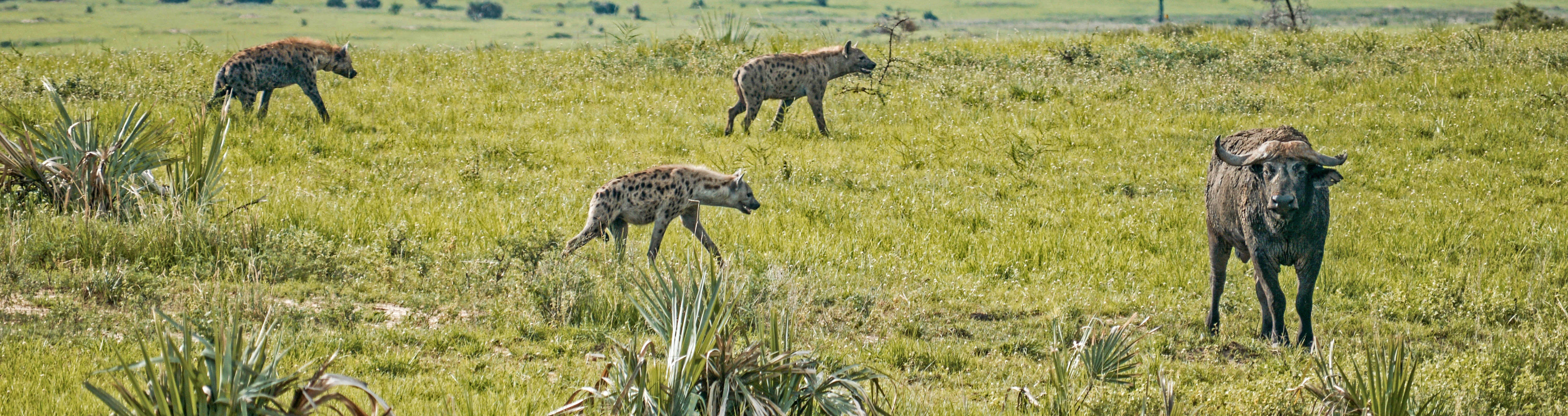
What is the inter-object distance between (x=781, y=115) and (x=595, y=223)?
6718mm

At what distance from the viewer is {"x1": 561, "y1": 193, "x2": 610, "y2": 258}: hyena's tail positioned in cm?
953

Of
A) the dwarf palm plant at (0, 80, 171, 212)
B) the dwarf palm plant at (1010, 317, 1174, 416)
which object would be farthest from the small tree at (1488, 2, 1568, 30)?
the dwarf palm plant at (0, 80, 171, 212)

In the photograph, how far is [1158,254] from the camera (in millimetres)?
10742

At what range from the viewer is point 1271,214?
7793mm

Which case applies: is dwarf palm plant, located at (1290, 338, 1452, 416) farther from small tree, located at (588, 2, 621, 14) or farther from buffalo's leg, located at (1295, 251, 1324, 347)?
small tree, located at (588, 2, 621, 14)

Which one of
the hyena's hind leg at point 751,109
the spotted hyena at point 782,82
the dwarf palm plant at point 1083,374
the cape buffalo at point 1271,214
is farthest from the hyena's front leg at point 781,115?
the dwarf palm plant at point 1083,374

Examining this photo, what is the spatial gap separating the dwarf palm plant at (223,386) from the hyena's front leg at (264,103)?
38.7ft

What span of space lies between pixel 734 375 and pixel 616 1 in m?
74.7

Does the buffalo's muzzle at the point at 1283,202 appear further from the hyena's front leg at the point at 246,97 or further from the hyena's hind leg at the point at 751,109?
the hyena's front leg at the point at 246,97

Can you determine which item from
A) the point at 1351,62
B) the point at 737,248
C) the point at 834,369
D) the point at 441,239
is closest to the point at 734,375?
the point at 834,369

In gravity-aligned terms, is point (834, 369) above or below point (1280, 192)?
below

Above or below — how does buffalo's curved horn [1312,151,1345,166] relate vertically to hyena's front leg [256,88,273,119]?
above

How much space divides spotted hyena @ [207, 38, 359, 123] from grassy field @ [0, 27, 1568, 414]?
17.1 inches

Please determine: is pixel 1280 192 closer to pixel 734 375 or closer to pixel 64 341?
pixel 734 375
